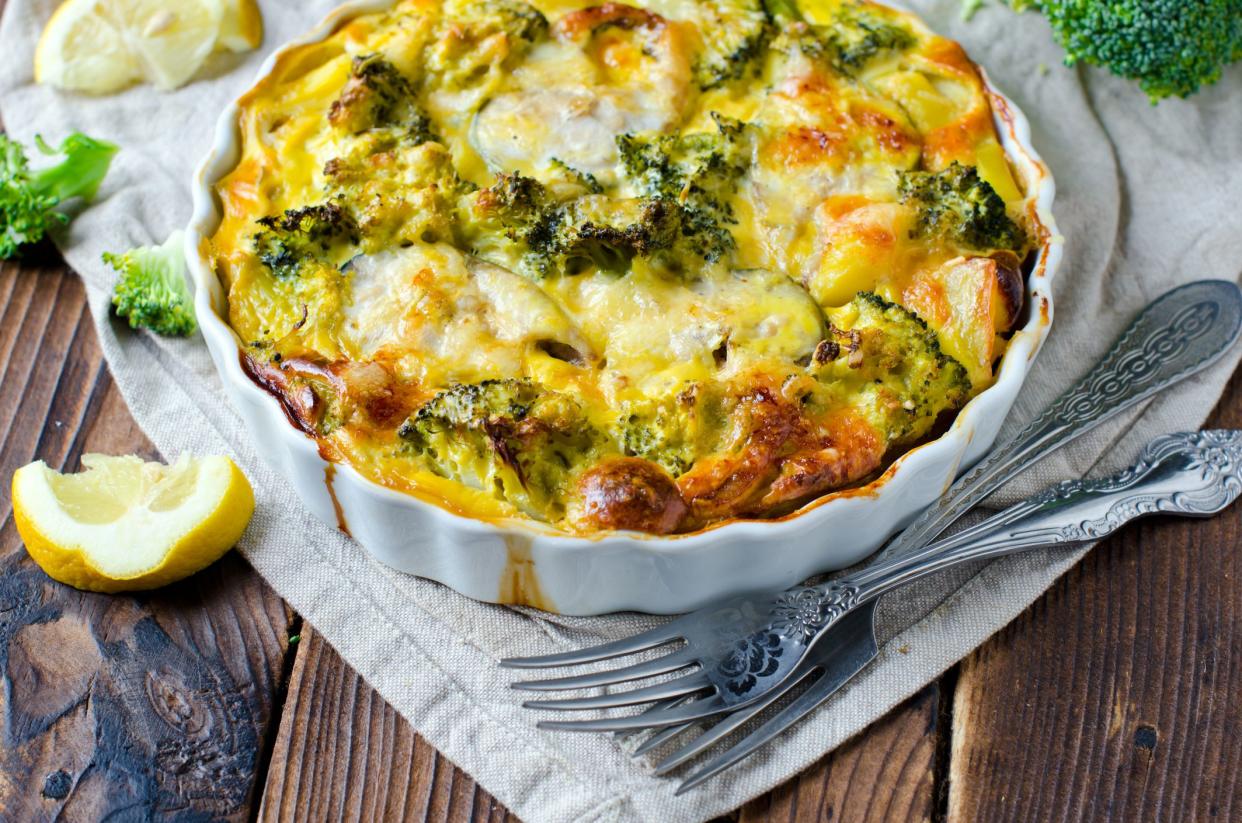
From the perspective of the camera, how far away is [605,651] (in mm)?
2443

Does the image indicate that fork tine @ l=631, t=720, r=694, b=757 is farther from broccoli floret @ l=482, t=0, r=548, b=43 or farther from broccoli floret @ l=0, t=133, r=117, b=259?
broccoli floret @ l=0, t=133, r=117, b=259

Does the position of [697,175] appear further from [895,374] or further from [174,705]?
[174,705]

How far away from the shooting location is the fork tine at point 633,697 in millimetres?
2359

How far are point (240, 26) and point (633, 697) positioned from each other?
8.41ft

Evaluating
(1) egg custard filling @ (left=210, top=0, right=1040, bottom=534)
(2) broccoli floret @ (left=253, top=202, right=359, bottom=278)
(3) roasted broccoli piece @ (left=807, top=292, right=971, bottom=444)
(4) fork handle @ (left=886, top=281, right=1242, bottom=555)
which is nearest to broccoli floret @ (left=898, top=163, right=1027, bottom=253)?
(1) egg custard filling @ (left=210, top=0, right=1040, bottom=534)

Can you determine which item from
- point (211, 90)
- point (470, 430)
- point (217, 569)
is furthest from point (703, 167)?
point (211, 90)

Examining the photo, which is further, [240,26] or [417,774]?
[240,26]

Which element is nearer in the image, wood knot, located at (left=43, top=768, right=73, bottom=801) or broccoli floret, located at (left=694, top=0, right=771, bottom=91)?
wood knot, located at (left=43, top=768, right=73, bottom=801)

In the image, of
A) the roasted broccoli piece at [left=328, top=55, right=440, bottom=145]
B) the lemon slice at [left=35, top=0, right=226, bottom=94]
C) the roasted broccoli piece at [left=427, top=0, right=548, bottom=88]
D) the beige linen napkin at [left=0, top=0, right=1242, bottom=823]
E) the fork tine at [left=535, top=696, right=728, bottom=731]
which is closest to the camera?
the fork tine at [left=535, top=696, right=728, bottom=731]

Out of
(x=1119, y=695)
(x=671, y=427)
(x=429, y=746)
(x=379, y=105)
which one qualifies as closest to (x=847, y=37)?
(x=379, y=105)

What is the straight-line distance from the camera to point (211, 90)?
12.5ft

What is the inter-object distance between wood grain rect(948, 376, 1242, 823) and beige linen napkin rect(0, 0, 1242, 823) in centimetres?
11

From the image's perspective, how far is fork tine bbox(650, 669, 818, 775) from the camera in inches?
92.2

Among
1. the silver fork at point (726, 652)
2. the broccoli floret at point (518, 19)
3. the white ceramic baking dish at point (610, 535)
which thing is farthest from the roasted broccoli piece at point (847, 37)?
the silver fork at point (726, 652)
